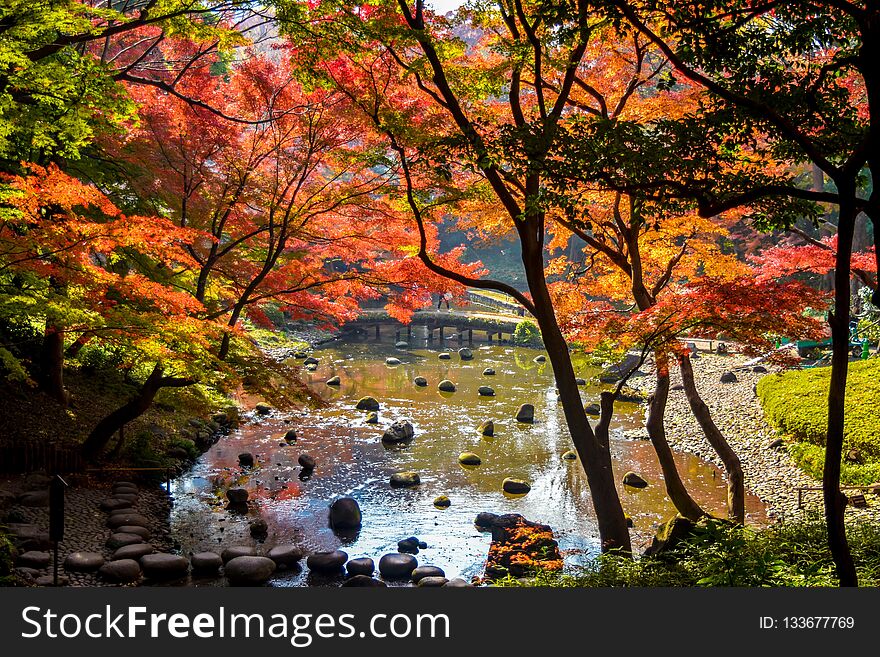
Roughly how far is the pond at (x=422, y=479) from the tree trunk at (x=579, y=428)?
6.15 feet

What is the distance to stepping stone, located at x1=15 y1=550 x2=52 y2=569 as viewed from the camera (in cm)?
752

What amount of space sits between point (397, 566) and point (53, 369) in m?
7.49

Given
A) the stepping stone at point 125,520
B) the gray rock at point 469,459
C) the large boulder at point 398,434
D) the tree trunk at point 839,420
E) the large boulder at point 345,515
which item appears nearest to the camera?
the tree trunk at point 839,420

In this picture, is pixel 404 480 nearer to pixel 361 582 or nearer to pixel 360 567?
pixel 360 567

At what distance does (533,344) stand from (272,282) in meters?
21.9

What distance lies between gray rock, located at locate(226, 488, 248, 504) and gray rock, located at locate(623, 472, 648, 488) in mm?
7206

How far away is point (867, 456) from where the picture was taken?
39.0 ft

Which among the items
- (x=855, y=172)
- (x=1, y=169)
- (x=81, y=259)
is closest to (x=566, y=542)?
(x=855, y=172)

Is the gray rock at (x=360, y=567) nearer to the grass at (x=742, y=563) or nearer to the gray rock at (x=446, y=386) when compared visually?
the grass at (x=742, y=563)

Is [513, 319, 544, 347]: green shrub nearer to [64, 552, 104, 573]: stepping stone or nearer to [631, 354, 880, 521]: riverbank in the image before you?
[631, 354, 880, 521]: riverbank

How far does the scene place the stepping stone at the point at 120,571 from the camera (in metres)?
7.89

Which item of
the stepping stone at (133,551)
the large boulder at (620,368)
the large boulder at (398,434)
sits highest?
the large boulder at (620,368)

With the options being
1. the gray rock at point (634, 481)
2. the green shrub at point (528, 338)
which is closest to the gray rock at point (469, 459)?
the gray rock at point (634, 481)

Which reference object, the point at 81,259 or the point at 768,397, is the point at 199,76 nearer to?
the point at 81,259
